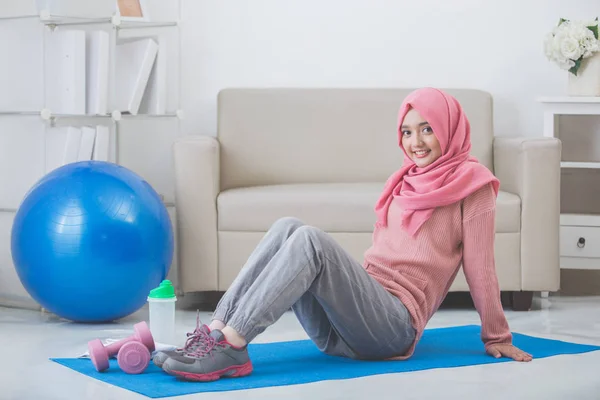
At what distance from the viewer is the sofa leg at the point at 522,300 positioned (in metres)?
3.51

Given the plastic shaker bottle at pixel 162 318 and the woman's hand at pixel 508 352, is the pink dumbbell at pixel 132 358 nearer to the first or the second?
the plastic shaker bottle at pixel 162 318

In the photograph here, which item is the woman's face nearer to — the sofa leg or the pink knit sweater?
the pink knit sweater

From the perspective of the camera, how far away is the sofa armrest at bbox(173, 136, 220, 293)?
345 centimetres

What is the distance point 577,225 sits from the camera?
12.7 ft

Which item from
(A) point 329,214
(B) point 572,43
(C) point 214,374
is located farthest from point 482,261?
(B) point 572,43

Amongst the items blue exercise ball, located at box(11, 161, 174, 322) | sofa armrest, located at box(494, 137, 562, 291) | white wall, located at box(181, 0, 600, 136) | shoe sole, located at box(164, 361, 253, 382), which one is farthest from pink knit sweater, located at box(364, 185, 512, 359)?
white wall, located at box(181, 0, 600, 136)

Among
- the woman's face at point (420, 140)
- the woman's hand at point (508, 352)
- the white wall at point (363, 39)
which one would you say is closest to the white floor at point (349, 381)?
the woman's hand at point (508, 352)

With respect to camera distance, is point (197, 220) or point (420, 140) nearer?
point (420, 140)

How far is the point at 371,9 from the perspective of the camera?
4.32m

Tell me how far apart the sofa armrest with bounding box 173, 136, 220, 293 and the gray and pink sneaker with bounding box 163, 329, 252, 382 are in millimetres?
1246

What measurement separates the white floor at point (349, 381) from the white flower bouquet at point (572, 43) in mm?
1239

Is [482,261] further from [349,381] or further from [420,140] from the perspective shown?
[349,381]

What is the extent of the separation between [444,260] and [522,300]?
1207mm

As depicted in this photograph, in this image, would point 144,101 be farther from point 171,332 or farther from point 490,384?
point 490,384
